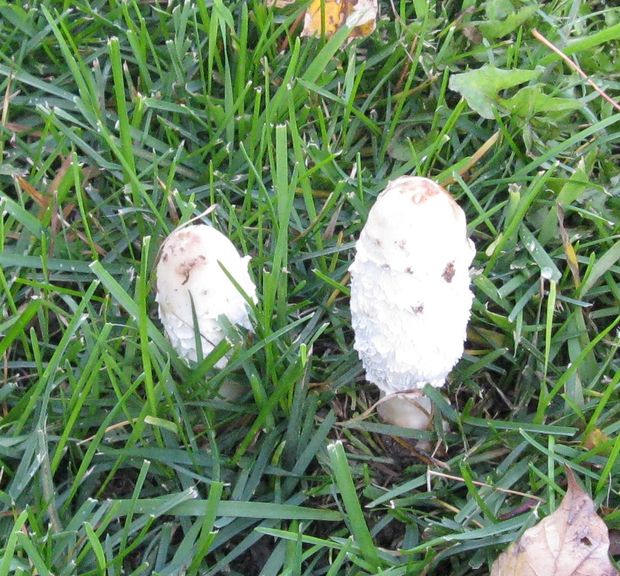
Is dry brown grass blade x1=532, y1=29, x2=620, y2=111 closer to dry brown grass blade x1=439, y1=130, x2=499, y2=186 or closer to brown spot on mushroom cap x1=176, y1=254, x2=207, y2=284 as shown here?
dry brown grass blade x1=439, y1=130, x2=499, y2=186

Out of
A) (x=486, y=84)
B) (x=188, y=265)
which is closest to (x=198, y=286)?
(x=188, y=265)

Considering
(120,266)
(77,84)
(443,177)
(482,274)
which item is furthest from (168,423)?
(77,84)

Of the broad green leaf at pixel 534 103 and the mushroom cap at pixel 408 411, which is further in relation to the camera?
the broad green leaf at pixel 534 103

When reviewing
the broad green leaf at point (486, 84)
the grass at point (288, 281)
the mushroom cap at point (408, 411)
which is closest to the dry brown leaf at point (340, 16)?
the grass at point (288, 281)

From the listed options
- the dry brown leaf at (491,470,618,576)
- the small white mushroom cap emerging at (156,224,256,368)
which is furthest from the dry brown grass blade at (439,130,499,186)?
the dry brown leaf at (491,470,618,576)

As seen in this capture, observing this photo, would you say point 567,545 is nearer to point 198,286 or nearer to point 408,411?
point 408,411

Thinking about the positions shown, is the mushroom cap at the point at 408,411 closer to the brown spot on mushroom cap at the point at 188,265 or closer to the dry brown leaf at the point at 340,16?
the brown spot on mushroom cap at the point at 188,265
